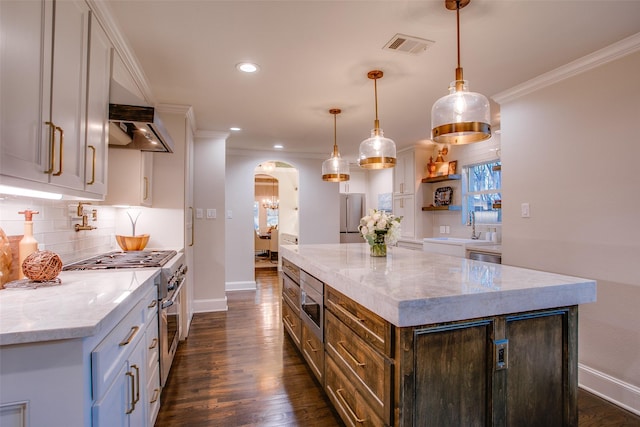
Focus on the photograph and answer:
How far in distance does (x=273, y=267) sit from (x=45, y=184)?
688 cm

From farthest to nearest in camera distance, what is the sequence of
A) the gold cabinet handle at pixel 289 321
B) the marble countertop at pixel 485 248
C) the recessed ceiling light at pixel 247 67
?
the marble countertop at pixel 485 248
the gold cabinet handle at pixel 289 321
the recessed ceiling light at pixel 247 67

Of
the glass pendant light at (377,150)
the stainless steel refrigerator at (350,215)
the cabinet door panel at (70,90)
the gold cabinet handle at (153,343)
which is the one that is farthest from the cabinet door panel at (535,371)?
the stainless steel refrigerator at (350,215)

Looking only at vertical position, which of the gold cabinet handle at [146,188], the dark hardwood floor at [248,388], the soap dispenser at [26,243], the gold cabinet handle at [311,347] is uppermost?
the gold cabinet handle at [146,188]

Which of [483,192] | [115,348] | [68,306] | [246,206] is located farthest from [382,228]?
[246,206]

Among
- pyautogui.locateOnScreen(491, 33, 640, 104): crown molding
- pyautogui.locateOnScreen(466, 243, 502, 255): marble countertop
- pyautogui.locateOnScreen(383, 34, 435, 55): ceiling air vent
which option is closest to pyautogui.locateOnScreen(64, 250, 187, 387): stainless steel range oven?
pyautogui.locateOnScreen(383, 34, 435, 55): ceiling air vent

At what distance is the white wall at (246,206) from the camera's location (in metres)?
5.54

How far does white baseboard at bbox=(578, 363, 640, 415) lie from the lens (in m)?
2.18

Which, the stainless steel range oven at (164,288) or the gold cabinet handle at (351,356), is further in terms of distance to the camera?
the stainless steel range oven at (164,288)

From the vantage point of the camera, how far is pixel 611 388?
7.59 feet

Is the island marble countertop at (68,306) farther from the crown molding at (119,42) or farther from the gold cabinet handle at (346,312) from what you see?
the crown molding at (119,42)

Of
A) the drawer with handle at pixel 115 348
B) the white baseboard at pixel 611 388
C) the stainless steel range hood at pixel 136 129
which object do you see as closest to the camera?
the drawer with handle at pixel 115 348

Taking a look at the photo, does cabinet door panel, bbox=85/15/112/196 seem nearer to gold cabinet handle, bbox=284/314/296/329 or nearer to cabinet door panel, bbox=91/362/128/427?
cabinet door panel, bbox=91/362/128/427

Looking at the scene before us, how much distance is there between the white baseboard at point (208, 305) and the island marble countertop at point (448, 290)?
8.92 feet

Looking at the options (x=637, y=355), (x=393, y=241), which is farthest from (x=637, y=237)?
(x=393, y=241)
